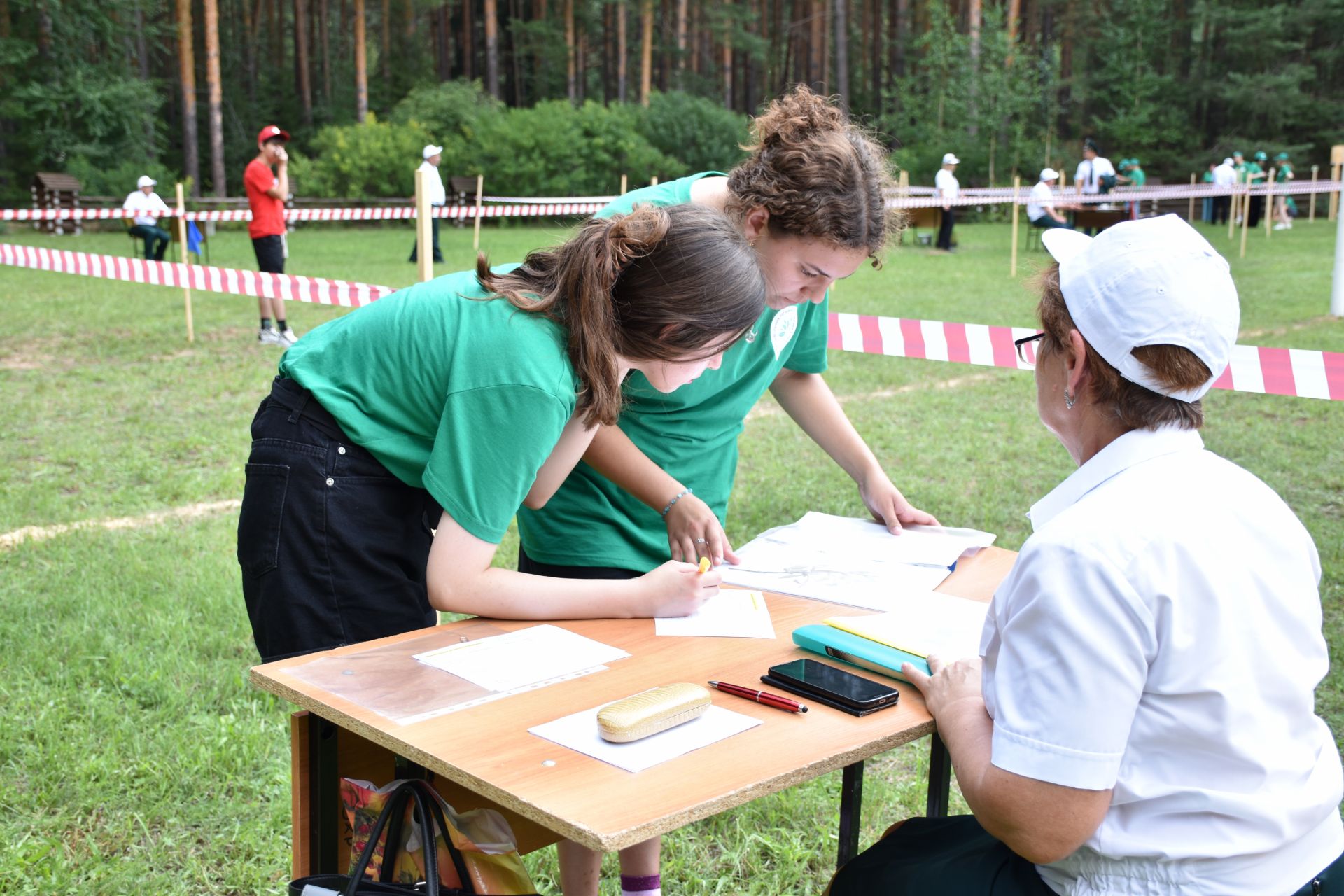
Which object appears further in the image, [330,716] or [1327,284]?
[1327,284]

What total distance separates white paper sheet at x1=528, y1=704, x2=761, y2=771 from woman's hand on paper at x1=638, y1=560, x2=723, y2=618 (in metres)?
0.40

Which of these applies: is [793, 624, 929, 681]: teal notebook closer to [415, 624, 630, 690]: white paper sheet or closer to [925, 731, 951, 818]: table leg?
[415, 624, 630, 690]: white paper sheet

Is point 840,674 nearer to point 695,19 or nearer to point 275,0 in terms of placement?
point 695,19

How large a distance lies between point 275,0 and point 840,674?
51453mm

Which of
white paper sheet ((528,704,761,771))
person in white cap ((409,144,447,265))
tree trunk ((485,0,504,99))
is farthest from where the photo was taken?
tree trunk ((485,0,504,99))

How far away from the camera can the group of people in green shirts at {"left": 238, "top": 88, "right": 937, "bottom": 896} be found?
183 centimetres

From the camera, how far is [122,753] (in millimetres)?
3273

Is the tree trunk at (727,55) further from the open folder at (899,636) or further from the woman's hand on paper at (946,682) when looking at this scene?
the woman's hand on paper at (946,682)

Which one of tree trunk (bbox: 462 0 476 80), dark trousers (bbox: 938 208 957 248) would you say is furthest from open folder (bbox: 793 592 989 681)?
tree trunk (bbox: 462 0 476 80)

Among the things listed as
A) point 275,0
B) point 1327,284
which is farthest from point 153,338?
point 275,0

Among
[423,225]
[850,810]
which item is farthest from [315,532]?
[423,225]

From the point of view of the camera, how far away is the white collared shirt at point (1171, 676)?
1314mm

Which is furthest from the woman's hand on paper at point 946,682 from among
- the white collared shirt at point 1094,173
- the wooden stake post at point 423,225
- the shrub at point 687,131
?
the shrub at point 687,131

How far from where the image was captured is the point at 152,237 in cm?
1519
